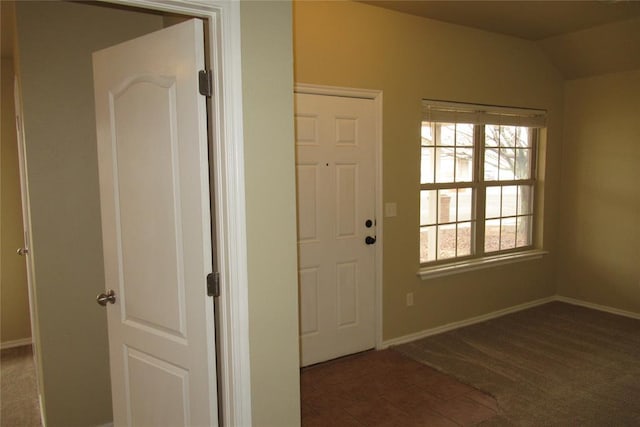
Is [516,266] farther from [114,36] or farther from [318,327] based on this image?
[114,36]

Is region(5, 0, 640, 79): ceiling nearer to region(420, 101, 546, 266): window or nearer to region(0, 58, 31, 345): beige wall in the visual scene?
region(0, 58, 31, 345): beige wall

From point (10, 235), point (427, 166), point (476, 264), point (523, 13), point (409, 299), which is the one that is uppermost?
point (523, 13)

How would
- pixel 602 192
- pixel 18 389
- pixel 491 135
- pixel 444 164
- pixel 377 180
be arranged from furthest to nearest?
pixel 602 192 → pixel 491 135 → pixel 444 164 → pixel 377 180 → pixel 18 389

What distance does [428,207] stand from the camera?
3.90 metres

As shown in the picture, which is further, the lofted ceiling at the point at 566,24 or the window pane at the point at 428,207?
the window pane at the point at 428,207

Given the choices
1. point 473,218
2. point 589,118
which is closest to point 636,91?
point 589,118

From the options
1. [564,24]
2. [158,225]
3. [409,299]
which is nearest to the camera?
[158,225]

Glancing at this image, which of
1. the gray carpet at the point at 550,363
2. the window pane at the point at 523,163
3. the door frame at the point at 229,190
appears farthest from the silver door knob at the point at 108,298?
the window pane at the point at 523,163

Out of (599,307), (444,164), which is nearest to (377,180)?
(444,164)

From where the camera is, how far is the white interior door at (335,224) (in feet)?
10.5

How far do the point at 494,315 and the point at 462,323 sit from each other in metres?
0.46

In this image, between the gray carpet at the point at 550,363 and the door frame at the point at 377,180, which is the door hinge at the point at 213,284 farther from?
the door frame at the point at 377,180

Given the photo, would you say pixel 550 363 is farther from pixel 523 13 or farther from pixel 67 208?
pixel 67 208

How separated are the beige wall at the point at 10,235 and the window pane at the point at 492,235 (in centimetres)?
420
